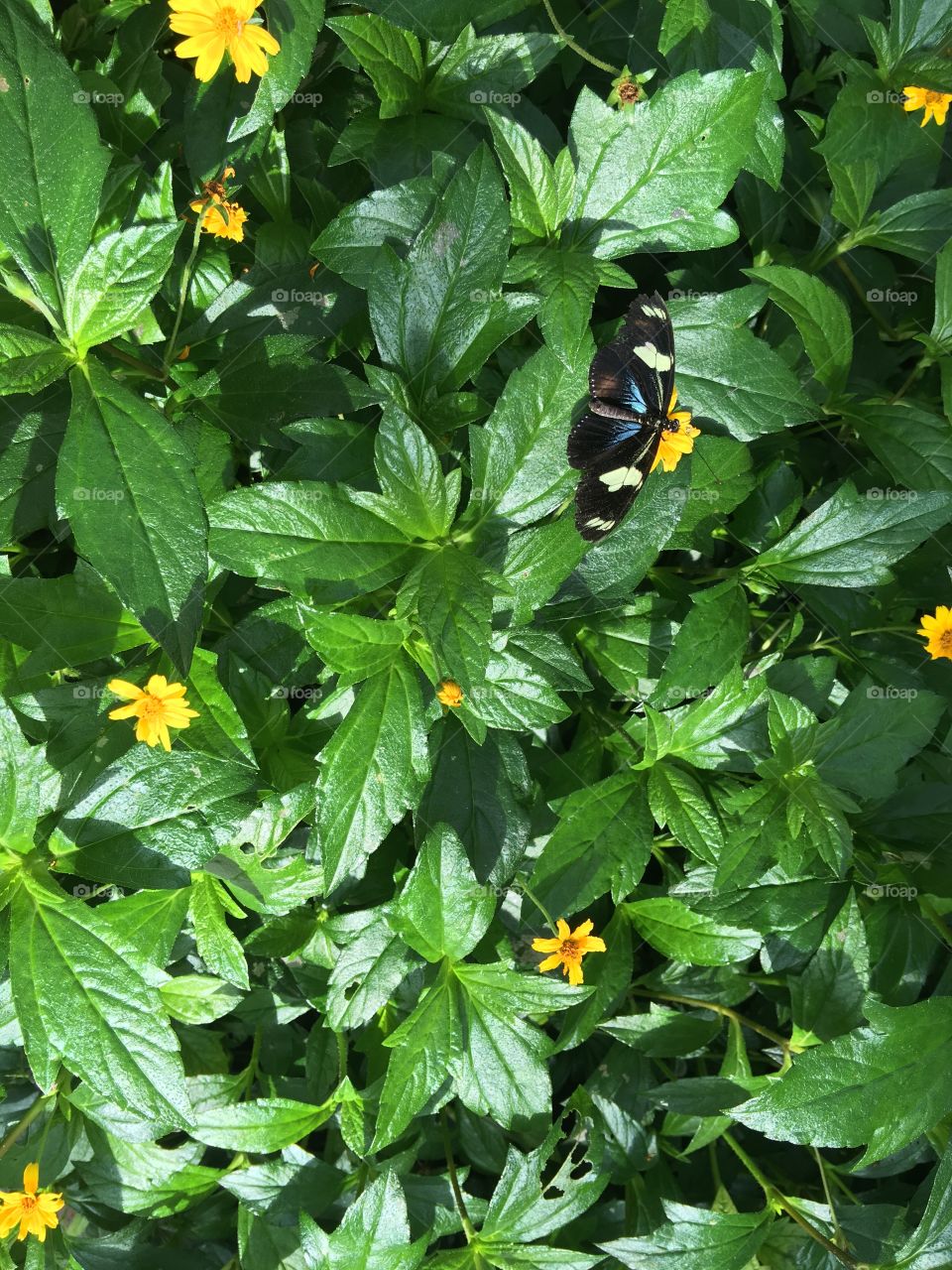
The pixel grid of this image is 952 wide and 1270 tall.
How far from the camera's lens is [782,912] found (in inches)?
74.9

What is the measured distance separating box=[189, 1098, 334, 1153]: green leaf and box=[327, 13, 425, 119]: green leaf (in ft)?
6.21

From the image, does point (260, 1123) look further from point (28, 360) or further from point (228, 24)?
Answer: point (228, 24)

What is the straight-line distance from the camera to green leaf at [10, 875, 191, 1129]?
4.71 ft

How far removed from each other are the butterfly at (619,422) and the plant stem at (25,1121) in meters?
1.54

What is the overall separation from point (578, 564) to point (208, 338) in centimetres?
81

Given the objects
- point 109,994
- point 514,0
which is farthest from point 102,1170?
point 514,0

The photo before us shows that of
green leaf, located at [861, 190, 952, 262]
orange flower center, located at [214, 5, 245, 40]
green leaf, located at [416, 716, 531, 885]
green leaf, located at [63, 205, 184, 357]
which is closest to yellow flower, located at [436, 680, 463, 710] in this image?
green leaf, located at [416, 716, 531, 885]

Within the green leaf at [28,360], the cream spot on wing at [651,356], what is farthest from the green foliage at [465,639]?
the cream spot on wing at [651,356]

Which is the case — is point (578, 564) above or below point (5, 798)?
above

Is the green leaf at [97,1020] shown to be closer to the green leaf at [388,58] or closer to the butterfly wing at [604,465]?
the butterfly wing at [604,465]

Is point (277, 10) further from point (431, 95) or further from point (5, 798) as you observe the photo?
point (5, 798)

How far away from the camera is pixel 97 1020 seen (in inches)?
56.6

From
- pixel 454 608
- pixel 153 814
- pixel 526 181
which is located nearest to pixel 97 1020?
pixel 153 814

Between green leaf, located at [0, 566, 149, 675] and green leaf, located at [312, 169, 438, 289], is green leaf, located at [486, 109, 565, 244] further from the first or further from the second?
green leaf, located at [0, 566, 149, 675]
